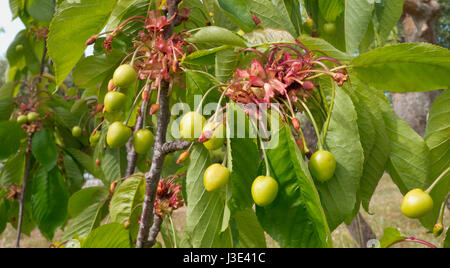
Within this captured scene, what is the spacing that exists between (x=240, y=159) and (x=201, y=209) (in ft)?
0.46

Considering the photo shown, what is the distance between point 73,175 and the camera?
1916 mm

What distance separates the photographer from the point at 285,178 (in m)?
0.68

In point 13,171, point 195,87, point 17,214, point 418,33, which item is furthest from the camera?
point 418,33

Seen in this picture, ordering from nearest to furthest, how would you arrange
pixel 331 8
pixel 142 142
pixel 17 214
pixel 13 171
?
pixel 142 142 < pixel 331 8 < pixel 13 171 < pixel 17 214

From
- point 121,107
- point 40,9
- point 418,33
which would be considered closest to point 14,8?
point 40,9

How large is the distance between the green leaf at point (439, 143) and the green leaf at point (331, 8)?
1.81 feet

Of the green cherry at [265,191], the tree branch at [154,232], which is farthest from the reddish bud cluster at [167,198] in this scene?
the green cherry at [265,191]

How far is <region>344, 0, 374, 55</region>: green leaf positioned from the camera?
96cm

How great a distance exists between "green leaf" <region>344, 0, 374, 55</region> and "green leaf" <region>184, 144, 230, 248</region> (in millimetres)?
511

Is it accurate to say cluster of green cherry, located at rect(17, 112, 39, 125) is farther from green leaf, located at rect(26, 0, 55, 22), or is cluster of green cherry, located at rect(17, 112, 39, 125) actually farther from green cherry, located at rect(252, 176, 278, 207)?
green cherry, located at rect(252, 176, 278, 207)

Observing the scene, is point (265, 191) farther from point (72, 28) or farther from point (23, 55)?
point (23, 55)

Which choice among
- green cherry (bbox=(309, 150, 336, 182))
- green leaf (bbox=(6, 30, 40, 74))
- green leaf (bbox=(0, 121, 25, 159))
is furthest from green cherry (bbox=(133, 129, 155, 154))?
green leaf (bbox=(6, 30, 40, 74))
